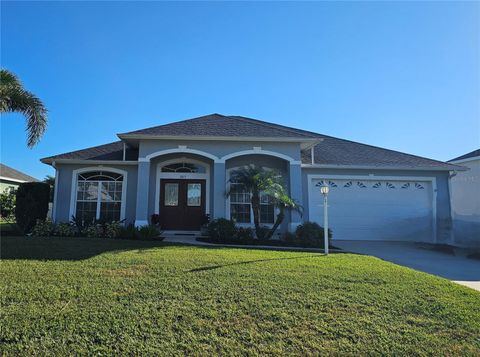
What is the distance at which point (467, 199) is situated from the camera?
58.0ft

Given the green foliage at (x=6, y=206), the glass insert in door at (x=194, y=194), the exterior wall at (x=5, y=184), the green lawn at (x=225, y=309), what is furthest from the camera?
the exterior wall at (x=5, y=184)

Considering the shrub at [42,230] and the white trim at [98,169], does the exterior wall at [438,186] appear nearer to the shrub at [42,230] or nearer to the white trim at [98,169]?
the white trim at [98,169]

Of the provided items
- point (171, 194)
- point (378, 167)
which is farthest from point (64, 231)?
point (378, 167)

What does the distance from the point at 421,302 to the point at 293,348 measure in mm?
2724

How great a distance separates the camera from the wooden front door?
14.0 meters

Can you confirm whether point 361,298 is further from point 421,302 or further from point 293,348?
point 293,348

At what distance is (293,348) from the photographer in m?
3.79

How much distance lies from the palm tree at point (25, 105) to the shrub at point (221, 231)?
703 centimetres

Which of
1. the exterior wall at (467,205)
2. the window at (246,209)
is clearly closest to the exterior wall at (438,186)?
the exterior wall at (467,205)

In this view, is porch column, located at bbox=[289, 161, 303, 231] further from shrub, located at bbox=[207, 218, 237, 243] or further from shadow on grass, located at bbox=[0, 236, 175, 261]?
shadow on grass, located at bbox=[0, 236, 175, 261]

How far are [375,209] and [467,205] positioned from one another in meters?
7.32

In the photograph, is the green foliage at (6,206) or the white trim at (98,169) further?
the green foliage at (6,206)

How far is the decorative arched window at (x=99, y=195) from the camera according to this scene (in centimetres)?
1385

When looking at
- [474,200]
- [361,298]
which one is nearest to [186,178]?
[361,298]
